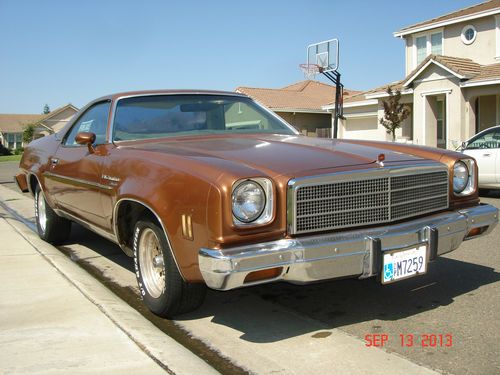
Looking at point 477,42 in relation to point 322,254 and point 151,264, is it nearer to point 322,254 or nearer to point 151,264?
point 151,264

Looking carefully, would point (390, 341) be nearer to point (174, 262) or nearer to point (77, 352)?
point (174, 262)

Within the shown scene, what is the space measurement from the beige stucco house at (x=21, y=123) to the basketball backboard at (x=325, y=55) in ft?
154

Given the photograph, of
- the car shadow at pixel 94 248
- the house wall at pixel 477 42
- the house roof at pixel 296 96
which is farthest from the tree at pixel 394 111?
the car shadow at pixel 94 248

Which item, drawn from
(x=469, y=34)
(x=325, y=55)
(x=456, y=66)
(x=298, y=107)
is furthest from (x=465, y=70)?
(x=298, y=107)

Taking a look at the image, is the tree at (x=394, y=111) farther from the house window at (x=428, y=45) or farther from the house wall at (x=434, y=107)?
the house window at (x=428, y=45)

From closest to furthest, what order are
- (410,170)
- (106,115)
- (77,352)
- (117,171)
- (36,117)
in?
1. (77,352)
2. (410,170)
3. (117,171)
4. (106,115)
5. (36,117)

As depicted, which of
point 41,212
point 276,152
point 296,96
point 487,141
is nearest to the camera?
point 276,152

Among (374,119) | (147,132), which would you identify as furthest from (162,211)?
(374,119)

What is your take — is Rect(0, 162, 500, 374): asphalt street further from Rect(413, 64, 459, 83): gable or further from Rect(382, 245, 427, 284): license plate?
Rect(413, 64, 459, 83): gable

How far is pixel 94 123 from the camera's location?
522 centimetres

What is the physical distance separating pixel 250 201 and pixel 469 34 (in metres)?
21.5

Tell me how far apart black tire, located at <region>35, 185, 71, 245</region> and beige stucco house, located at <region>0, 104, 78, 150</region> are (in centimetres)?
6235

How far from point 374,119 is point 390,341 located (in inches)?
968

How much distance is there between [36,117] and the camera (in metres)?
84.1
